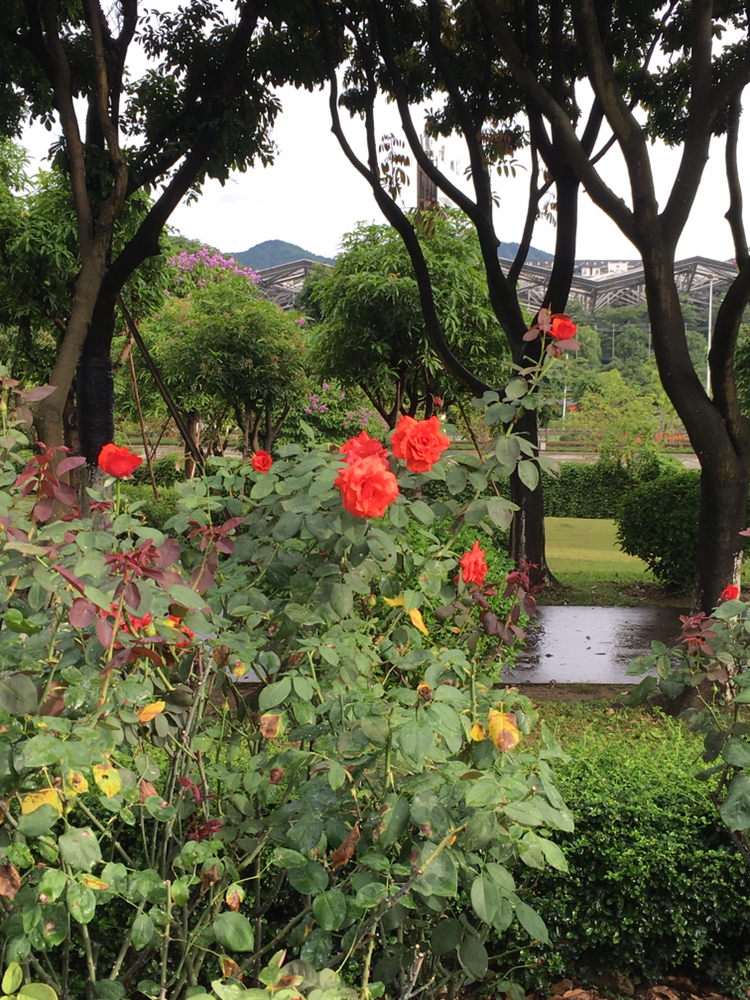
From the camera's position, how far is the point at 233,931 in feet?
4.61

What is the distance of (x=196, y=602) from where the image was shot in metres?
1.51

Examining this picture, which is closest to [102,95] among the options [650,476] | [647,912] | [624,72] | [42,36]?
[42,36]

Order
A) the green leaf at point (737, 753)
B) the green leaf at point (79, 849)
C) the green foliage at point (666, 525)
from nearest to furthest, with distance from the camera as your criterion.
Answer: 1. the green leaf at point (79, 849)
2. the green leaf at point (737, 753)
3. the green foliage at point (666, 525)

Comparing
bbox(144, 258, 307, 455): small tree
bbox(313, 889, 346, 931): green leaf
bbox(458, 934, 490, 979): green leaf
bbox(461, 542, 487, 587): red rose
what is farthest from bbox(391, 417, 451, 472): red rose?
bbox(144, 258, 307, 455): small tree

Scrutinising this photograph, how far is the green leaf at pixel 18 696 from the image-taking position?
4.25 feet

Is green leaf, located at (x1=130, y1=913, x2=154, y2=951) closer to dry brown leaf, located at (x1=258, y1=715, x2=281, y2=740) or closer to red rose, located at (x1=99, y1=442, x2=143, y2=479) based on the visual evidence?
dry brown leaf, located at (x1=258, y1=715, x2=281, y2=740)

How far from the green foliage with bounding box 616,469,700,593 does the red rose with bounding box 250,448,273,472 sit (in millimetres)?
7706

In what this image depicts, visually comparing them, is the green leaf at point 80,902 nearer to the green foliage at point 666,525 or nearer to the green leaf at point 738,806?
the green leaf at point 738,806

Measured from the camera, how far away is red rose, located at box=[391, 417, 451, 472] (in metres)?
1.60

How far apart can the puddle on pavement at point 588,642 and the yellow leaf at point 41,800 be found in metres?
4.83

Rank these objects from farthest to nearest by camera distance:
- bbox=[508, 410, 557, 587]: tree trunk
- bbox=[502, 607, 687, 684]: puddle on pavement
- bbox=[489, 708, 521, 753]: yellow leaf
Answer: bbox=[508, 410, 557, 587]: tree trunk, bbox=[502, 607, 687, 684]: puddle on pavement, bbox=[489, 708, 521, 753]: yellow leaf

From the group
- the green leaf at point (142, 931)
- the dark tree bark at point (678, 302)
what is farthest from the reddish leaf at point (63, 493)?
the dark tree bark at point (678, 302)

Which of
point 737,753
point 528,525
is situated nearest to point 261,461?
point 737,753

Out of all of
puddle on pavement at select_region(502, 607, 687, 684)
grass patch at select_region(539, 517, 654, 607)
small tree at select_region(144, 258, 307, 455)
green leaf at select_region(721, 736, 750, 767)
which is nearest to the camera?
green leaf at select_region(721, 736, 750, 767)
